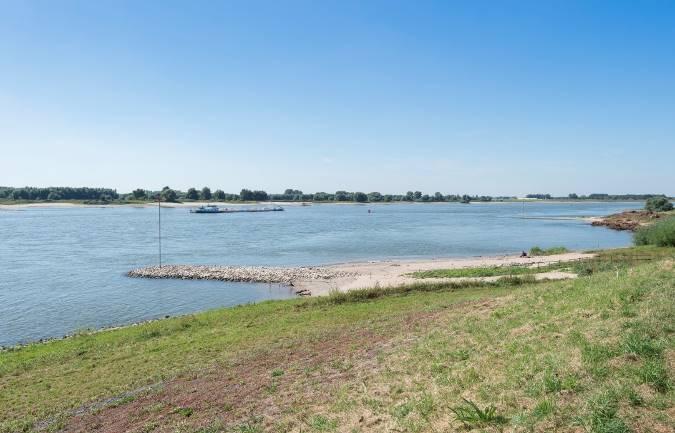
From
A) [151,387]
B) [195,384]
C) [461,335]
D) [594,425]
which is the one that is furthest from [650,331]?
[151,387]

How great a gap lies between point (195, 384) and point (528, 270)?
31706 millimetres

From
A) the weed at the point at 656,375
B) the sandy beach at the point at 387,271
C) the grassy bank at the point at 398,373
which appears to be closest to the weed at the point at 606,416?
the grassy bank at the point at 398,373

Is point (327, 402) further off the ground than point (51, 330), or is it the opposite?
point (327, 402)

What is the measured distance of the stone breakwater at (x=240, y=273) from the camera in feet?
170

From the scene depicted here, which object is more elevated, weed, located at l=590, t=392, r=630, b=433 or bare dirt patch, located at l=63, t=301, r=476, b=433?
weed, located at l=590, t=392, r=630, b=433

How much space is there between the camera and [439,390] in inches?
376

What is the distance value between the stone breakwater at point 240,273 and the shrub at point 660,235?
3277 cm

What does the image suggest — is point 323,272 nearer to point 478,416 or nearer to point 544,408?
point 478,416

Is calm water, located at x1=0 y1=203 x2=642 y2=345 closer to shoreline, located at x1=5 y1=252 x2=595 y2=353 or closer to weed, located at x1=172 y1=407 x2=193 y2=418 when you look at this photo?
shoreline, located at x1=5 y1=252 x2=595 y2=353

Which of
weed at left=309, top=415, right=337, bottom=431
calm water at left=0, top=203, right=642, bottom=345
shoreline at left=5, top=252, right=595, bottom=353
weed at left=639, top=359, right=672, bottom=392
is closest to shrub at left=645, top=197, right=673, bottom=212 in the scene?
calm water at left=0, top=203, right=642, bottom=345

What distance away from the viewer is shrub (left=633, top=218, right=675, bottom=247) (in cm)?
5178

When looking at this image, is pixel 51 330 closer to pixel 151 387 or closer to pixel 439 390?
pixel 151 387

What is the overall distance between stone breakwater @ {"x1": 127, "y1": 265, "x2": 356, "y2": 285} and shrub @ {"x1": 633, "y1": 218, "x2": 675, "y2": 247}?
32774mm

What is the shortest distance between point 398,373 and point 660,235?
53.2 metres
